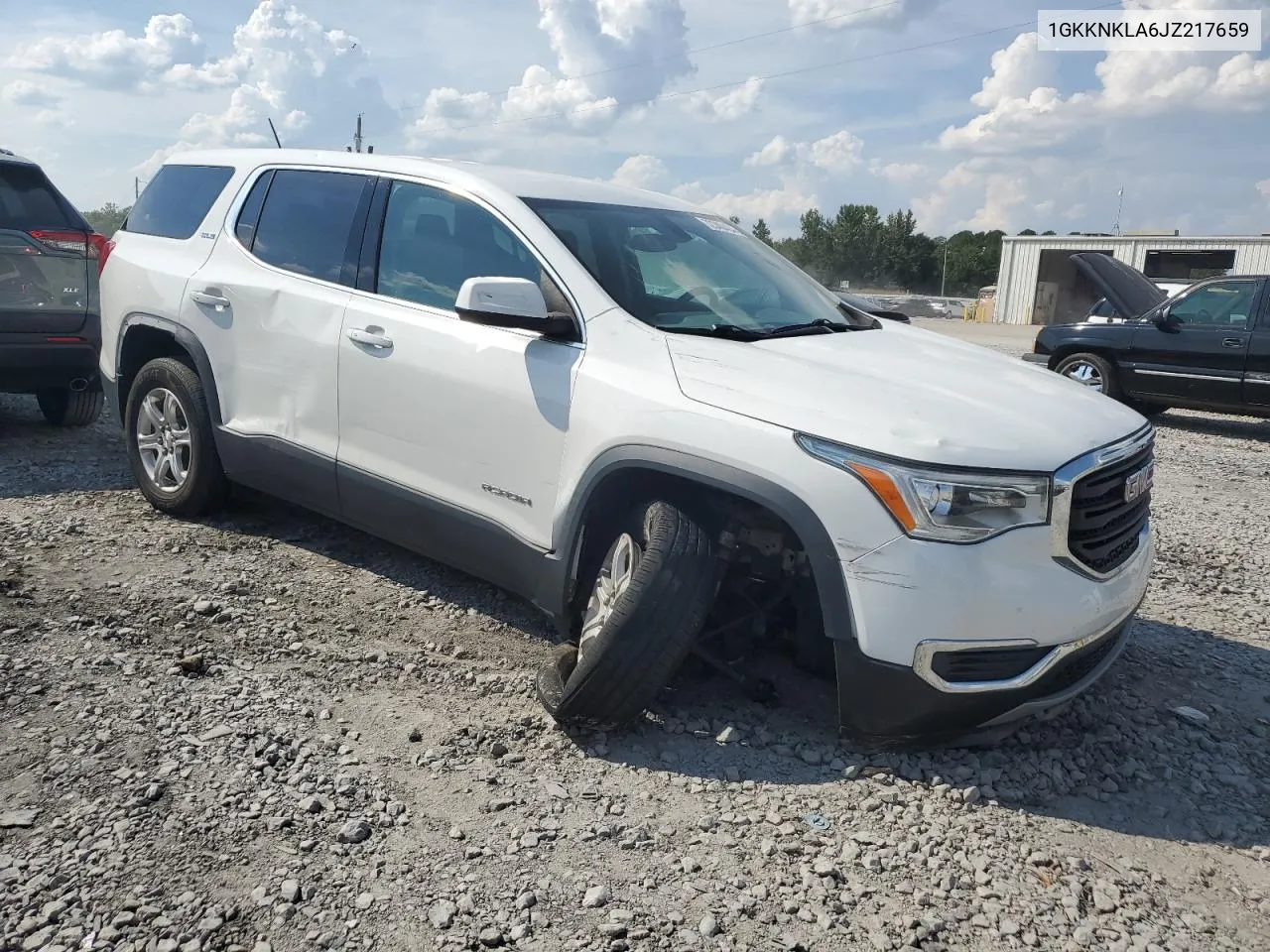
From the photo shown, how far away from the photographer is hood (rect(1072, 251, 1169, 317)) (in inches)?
457

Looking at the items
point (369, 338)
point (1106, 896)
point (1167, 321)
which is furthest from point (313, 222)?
point (1167, 321)

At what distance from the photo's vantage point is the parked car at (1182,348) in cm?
999

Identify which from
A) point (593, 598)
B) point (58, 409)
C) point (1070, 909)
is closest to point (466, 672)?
point (593, 598)

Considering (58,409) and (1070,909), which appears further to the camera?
(58,409)

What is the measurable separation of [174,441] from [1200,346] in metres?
9.67

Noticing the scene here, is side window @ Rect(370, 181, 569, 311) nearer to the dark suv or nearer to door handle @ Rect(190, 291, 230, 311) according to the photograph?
door handle @ Rect(190, 291, 230, 311)

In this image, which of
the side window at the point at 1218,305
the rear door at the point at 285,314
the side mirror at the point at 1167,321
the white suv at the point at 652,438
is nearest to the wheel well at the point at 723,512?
the white suv at the point at 652,438

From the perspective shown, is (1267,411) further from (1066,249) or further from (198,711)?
(1066,249)

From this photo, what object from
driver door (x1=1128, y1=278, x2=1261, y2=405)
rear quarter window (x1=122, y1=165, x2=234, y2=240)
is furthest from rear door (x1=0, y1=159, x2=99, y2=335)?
driver door (x1=1128, y1=278, x2=1261, y2=405)

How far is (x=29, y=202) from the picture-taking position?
6.67m

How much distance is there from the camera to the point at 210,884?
8.19 feet

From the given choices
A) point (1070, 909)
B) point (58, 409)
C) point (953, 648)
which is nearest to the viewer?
point (1070, 909)

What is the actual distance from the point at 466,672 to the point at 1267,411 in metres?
9.27

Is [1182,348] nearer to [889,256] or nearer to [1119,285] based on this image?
[1119,285]
